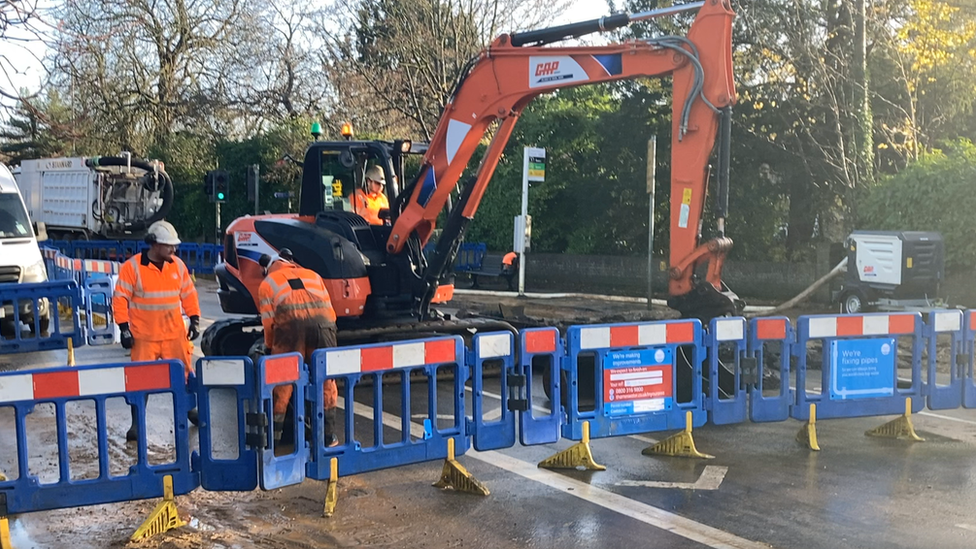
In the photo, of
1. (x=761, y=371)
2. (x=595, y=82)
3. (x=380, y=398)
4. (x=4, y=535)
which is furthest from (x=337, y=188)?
(x=4, y=535)

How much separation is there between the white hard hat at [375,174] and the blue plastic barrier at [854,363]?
5244 mm

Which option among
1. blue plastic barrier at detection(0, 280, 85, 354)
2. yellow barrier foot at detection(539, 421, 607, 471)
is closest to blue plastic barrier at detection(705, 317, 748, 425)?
yellow barrier foot at detection(539, 421, 607, 471)

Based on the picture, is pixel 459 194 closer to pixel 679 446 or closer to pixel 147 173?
pixel 679 446

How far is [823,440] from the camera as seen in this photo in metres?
9.02

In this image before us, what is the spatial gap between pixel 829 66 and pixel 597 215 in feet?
25.9

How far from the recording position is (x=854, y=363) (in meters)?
9.09

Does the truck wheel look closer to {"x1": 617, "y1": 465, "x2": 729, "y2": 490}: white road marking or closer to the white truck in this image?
{"x1": 617, "y1": 465, "x2": 729, "y2": 490}: white road marking

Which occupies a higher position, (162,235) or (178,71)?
(178,71)

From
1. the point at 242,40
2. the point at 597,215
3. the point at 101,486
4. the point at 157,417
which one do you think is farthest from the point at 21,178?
the point at 101,486

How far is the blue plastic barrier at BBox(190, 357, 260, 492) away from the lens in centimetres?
662

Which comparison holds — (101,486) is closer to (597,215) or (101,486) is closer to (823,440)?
(823,440)

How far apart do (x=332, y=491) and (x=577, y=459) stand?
2149 mm

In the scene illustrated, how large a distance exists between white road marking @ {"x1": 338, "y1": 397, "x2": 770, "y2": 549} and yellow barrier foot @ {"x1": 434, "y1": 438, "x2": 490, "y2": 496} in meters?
0.58

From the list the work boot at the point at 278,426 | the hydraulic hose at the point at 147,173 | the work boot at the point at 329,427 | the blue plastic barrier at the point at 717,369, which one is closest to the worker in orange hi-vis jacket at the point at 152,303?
the work boot at the point at 278,426
